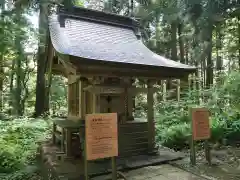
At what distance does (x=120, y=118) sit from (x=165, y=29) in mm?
12380

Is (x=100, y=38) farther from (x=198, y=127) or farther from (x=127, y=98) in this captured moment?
(x=198, y=127)

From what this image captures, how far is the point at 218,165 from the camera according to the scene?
21.3ft

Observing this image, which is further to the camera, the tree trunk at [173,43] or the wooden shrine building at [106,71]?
the tree trunk at [173,43]

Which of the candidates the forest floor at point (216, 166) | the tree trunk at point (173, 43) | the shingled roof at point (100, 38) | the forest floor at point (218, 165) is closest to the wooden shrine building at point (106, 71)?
the shingled roof at point (100, 38)

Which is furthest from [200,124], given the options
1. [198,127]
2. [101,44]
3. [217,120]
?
[101,44]

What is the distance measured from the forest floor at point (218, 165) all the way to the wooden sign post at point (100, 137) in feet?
7.40

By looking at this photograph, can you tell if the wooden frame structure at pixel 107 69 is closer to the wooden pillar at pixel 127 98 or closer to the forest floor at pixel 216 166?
the wooden pillar at pixel 127 98

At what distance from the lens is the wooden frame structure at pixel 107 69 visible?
591cm

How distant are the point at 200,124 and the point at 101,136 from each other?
3.00 meters

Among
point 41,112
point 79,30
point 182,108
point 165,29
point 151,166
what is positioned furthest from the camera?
point 165,29

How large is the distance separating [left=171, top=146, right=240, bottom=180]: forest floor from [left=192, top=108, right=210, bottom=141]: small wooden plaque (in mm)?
751

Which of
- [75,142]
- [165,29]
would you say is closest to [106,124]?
[75,142]

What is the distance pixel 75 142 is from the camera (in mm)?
7141

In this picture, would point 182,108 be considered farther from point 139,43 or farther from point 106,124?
point 106,124
